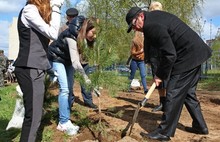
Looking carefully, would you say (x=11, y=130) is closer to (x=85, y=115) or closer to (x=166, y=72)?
(x=85, y=115)

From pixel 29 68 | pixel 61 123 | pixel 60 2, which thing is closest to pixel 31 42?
pixel 29 68

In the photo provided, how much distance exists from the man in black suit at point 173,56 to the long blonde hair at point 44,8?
1036 millimetres

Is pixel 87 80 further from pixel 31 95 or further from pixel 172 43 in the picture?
pixel 172 43

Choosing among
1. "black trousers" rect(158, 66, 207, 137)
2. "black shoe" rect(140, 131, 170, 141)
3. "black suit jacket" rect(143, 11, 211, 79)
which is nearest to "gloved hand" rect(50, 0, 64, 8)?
"black suit jacket" rect(143, 11, 211, 79)

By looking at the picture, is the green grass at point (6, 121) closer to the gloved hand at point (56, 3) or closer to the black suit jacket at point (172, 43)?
the gloved hand at point (56, 3)

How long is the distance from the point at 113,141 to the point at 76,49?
1.24 metres

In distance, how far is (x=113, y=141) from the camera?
4.21 meters

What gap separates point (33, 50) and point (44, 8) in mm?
441

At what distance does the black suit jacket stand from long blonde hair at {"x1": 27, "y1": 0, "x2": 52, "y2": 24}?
116 centimetres

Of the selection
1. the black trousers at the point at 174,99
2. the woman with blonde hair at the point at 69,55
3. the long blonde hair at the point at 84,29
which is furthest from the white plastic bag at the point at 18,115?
the black trousers at the point at 174,99

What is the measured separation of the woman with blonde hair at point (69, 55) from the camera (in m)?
4.15

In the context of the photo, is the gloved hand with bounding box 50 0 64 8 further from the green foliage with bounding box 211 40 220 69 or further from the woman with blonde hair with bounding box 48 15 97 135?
the green foliage with bounding box 211 40 220 69

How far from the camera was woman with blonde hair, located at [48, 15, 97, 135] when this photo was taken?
163 inches

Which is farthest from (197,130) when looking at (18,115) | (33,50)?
(18,115)
